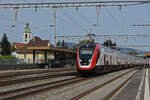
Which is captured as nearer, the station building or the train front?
the train front

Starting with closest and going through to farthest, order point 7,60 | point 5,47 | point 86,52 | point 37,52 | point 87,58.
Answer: point 87,58
point 86,52
point 7,60
point 37,52
point 5,47

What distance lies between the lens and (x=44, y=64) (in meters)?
47.2

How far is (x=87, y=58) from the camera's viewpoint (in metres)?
23.3

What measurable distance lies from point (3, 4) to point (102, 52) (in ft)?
41.4

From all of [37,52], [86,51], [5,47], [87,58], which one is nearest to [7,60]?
[86,51]

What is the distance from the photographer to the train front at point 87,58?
23.0 meters

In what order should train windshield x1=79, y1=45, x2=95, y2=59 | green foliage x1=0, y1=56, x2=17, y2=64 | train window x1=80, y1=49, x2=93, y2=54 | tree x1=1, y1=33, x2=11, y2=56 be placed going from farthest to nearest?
tree x1=1, y1=33, x2=11, y2=56 → green foliage x1=0, y1=56, x2=17, y2=64 → train window x1=80, y1=49, x2=93, y2=54 → train windshield x1=79, y1=45, x2=95, y2=59

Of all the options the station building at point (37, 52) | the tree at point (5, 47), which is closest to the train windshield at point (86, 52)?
the station building at point (37, 52)

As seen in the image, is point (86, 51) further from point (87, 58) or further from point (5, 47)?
point (5, 47)

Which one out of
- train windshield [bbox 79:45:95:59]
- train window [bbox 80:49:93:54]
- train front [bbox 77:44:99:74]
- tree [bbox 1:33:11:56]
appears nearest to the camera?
train front [bbox 77:44:99:74]

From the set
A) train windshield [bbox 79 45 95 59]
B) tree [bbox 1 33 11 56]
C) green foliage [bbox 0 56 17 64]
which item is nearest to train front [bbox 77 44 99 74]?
train windshield [bbox 79 45 95 59]

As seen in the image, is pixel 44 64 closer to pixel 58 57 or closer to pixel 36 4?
pixel 58 57

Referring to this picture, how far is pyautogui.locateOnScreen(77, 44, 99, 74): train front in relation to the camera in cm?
2301

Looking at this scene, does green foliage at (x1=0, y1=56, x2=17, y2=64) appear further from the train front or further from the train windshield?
the train windshield
